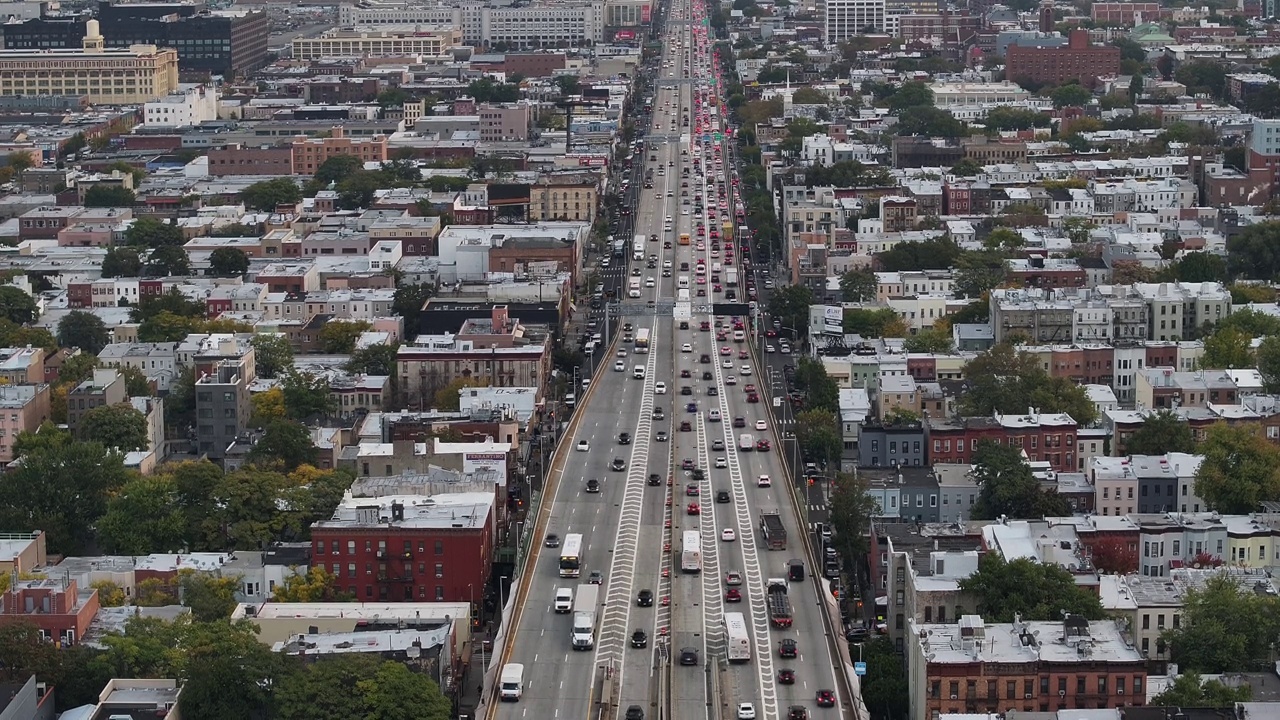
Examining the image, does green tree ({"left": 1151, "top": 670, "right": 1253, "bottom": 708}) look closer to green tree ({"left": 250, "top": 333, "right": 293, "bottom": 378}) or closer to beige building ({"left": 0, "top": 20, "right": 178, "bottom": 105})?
green tree ({"left": 250, "top": 333, "right": 293, "bottom": 378})

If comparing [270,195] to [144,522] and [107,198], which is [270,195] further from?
[144,522]

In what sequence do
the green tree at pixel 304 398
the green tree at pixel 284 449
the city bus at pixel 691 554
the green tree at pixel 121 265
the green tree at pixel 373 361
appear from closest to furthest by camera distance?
the city bus at pixel 691 554, the green tree at pixel 284 449, the green tree at pixel 304 398, the green tree at pixel 373 361, the green tree at pixel 121 265

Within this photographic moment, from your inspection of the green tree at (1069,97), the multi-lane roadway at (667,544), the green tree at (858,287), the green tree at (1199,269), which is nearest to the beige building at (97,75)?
the green tree at (1069,97)

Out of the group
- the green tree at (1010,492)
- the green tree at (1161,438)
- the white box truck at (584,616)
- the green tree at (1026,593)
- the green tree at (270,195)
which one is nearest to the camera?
the green tree at (1026,593)

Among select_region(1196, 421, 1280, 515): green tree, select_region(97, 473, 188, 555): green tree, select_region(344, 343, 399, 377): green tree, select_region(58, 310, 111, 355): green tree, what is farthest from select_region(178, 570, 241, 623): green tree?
select_region(58, 310, 111, 355): green tree

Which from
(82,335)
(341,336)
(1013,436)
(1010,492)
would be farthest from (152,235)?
(1010,492)

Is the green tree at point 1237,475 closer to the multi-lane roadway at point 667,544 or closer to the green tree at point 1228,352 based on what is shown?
the multi-lane roadway at point 667,544

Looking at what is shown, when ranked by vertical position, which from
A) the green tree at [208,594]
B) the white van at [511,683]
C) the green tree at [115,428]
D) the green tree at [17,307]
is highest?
the green tree at [17,307]
